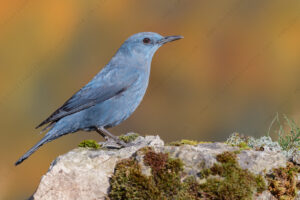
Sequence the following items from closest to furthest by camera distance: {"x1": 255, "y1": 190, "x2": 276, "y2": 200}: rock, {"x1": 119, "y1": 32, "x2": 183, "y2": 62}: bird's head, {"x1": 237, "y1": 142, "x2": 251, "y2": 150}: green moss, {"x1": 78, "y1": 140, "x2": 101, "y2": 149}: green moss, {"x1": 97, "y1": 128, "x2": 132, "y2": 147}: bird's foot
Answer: {"x1": 255, "y1": 190, "x2": 276, "y2": 200}: rock → {"x1": 237, "y1": 142, "x2": 251, "y2": 150}: green moss → {"x1": 78, "y1": 140, "x2": 101, "y2": 149}: green moss → {"x1": 97, "y1": 128, "x2": 132, "y2": 147}: bird's foot → {"x1": 119, "y1": 32, "x2": 183, "y2": 62}: bird's head

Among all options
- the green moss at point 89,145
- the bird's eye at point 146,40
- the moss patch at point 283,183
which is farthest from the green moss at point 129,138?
the moss patch at point 283,183

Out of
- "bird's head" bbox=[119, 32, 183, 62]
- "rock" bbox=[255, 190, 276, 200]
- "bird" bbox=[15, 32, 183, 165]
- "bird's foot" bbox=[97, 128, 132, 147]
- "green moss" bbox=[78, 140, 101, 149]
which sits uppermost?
"bird's head" bbox=[119, 32, 183, 62]

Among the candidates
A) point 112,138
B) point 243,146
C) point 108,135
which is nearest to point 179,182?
point 243,146

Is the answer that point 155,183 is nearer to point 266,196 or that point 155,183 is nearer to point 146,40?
point 266,196

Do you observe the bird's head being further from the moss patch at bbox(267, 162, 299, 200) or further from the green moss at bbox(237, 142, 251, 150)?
the moss patch at bbox(267, 162, 299, 200)

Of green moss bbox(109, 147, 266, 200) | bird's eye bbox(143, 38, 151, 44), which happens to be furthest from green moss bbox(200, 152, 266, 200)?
bird's eye bbox(143, 38, 151, 44)

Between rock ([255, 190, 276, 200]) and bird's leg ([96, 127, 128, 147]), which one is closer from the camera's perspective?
rock ([255, 190, 276, 200])

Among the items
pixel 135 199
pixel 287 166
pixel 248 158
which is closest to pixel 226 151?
pixel 248 158

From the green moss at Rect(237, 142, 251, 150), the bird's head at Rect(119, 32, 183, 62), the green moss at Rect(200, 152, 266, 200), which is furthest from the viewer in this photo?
the bird's head at Rect(119, 32, 183, 62)
